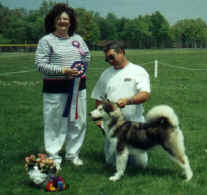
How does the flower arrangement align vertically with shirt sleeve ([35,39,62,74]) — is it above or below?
below

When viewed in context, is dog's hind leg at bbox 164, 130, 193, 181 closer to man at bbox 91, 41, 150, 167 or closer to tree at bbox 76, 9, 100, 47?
man at bbox 91, 41, 150, 167

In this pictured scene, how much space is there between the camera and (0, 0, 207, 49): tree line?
90.1 m

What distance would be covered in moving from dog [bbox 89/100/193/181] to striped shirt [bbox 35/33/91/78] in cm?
87

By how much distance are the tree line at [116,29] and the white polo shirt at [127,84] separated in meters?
74.7

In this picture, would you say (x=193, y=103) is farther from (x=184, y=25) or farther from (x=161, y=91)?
(x=184, y=25)

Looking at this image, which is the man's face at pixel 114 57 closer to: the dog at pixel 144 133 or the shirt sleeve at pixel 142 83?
the shirt sleeve at pixel 142 83

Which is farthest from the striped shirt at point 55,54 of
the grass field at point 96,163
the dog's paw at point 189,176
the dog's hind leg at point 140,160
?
the dog's paw at point 189,176

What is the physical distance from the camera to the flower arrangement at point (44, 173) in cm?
421

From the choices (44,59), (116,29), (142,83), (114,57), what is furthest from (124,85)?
(116,29)

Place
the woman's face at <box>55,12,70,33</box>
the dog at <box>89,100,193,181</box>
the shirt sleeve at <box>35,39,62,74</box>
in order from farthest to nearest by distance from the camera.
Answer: the woman's face at <box>55,12,70,33</box>, the shirt sleeve at <box>35,39,62,74</box>, the dog at <box>89,100,193,181</box>

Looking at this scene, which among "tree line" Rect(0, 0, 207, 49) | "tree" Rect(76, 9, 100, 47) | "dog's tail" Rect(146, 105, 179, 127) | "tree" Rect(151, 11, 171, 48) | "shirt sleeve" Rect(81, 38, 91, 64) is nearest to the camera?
"dog's tail" Rect(146, 105, 179, 127)

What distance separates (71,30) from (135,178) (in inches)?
96.1

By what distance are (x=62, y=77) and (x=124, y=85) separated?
3.09ft

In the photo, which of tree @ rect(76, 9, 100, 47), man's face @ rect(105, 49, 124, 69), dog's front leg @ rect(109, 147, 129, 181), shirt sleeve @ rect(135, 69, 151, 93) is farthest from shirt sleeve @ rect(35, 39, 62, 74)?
tree @ rect(76, 9, 100, 47)
